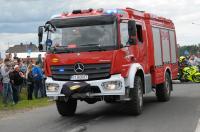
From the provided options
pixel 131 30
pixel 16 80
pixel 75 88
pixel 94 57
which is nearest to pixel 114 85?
pixel 94 57

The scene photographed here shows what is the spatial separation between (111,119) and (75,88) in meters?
1.33

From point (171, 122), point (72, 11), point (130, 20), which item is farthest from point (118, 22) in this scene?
point (171, 122)

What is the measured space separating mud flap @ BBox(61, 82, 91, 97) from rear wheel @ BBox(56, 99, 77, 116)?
1.14 m

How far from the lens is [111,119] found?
13234 mm

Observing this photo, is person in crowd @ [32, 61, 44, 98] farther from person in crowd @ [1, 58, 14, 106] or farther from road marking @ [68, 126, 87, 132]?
road marking @ [68, 126, 87, 132]

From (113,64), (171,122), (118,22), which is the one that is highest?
(118,22)

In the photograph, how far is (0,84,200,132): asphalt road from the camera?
37.9ft

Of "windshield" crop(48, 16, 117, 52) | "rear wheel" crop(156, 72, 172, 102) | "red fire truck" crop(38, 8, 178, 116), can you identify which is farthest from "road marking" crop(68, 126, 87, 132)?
"rear wheel" crop(156, 72, 172, 102)

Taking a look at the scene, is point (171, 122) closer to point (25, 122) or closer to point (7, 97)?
point (25, 122)

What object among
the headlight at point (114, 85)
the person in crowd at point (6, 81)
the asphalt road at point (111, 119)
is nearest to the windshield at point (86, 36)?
the headlight at point (114, 85)

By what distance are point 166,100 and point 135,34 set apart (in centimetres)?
501

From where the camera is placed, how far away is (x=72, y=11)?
1362 centimetres

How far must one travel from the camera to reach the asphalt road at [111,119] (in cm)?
1155

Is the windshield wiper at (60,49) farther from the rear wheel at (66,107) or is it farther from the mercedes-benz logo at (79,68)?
the rear wheel at (66,107)
